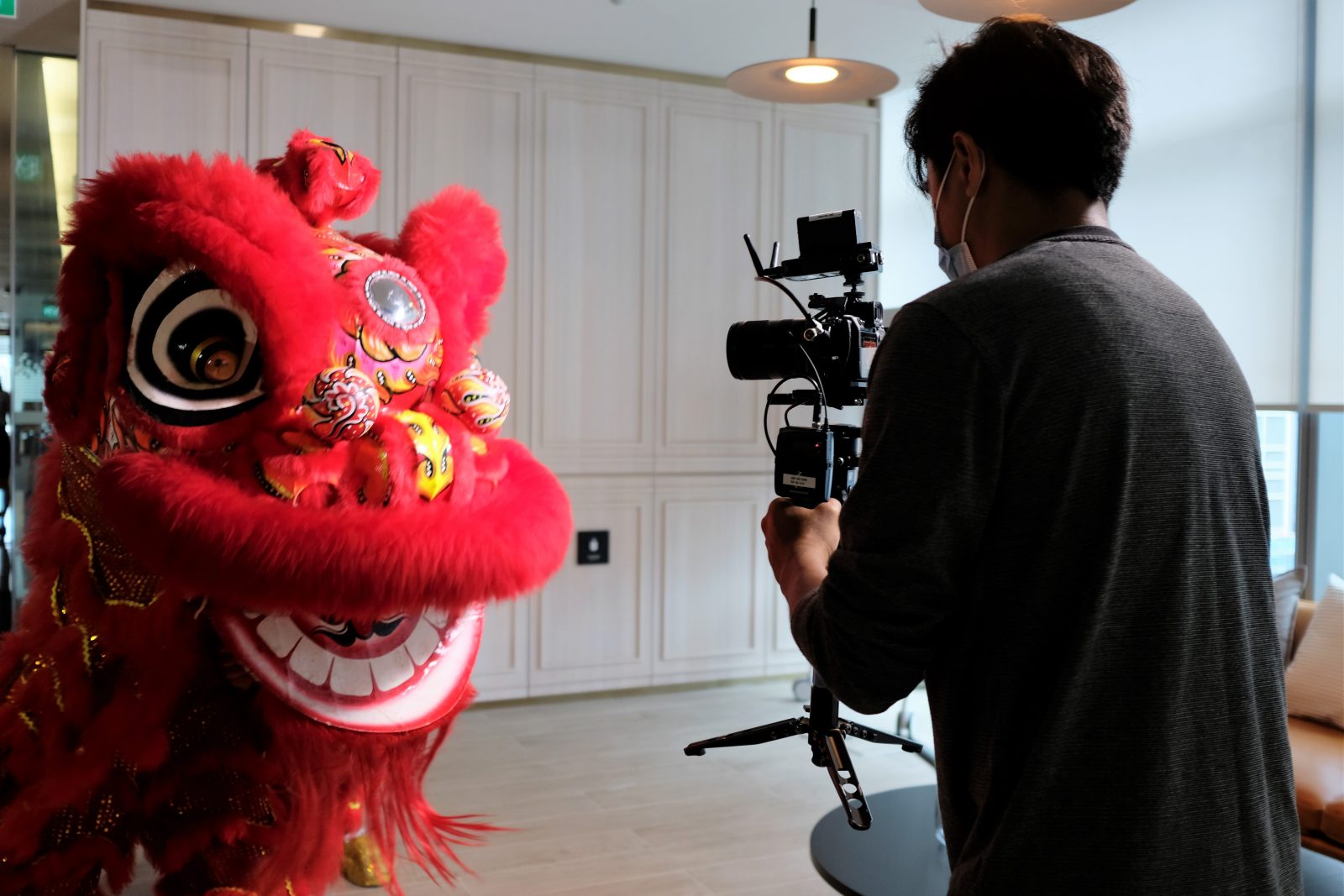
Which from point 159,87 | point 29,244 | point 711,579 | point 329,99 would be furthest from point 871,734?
point 29,244

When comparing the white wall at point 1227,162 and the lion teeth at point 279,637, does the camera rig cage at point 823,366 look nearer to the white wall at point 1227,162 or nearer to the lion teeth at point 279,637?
the lion teeth at point 279,637

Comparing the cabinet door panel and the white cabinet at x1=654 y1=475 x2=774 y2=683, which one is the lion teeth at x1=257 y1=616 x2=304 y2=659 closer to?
the cabinet door panel

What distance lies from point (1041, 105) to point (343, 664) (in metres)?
1.13

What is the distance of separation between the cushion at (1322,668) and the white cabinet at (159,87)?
345 centimetres

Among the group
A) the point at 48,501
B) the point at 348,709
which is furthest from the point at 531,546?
the point at 48,501

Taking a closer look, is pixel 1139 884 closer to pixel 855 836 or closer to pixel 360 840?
pixel 855 836

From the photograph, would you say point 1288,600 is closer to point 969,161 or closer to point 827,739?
point 827,739

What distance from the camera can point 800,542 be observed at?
1.09m

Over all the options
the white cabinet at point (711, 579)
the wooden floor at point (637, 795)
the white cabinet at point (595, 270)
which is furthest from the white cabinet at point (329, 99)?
the wooden floor at point (637, 795)

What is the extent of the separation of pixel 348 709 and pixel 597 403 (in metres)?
2.77

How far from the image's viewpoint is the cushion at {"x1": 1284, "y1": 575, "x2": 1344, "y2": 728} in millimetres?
2795

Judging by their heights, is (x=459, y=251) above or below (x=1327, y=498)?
above

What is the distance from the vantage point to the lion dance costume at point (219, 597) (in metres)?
1.51

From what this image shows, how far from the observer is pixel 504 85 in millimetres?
4090
